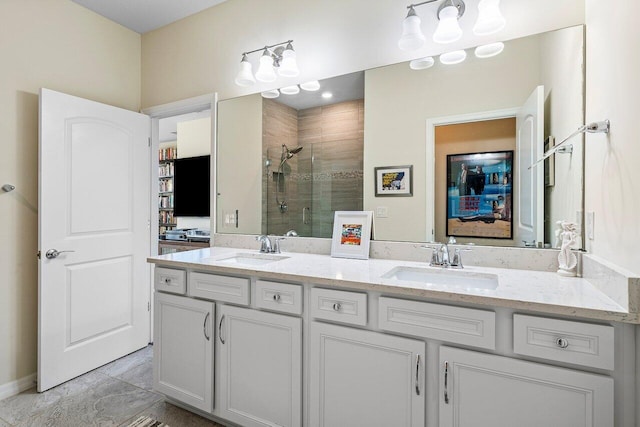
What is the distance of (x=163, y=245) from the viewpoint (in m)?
4.29

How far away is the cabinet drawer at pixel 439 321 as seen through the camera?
115cm

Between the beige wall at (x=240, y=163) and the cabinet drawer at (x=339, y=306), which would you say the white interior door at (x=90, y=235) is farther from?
the cabinet drawer at (x=339, y=306)

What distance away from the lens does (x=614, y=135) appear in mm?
1165

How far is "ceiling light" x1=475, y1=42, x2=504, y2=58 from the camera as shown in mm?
1652

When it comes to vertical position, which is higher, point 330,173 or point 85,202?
point 330,173

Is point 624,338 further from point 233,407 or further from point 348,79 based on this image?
point 348,79

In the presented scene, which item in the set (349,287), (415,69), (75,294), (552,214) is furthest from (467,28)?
(75,294)

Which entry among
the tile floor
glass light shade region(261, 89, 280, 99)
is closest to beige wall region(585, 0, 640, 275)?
glass light shade region(261, 89, 280, 99)

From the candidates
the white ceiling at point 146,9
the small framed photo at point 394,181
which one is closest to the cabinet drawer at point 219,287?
the small framed photo at point 394,181

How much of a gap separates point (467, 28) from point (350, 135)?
823mm

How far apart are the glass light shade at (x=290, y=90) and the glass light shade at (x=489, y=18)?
1093mm

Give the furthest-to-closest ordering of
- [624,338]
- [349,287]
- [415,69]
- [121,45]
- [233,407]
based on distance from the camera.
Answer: [121,45] → [415,69] → [233,407] → [349,287] → [624,338]

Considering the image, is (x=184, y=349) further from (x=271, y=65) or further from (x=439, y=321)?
(x=271, y=65)

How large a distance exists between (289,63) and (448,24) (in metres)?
0.98
